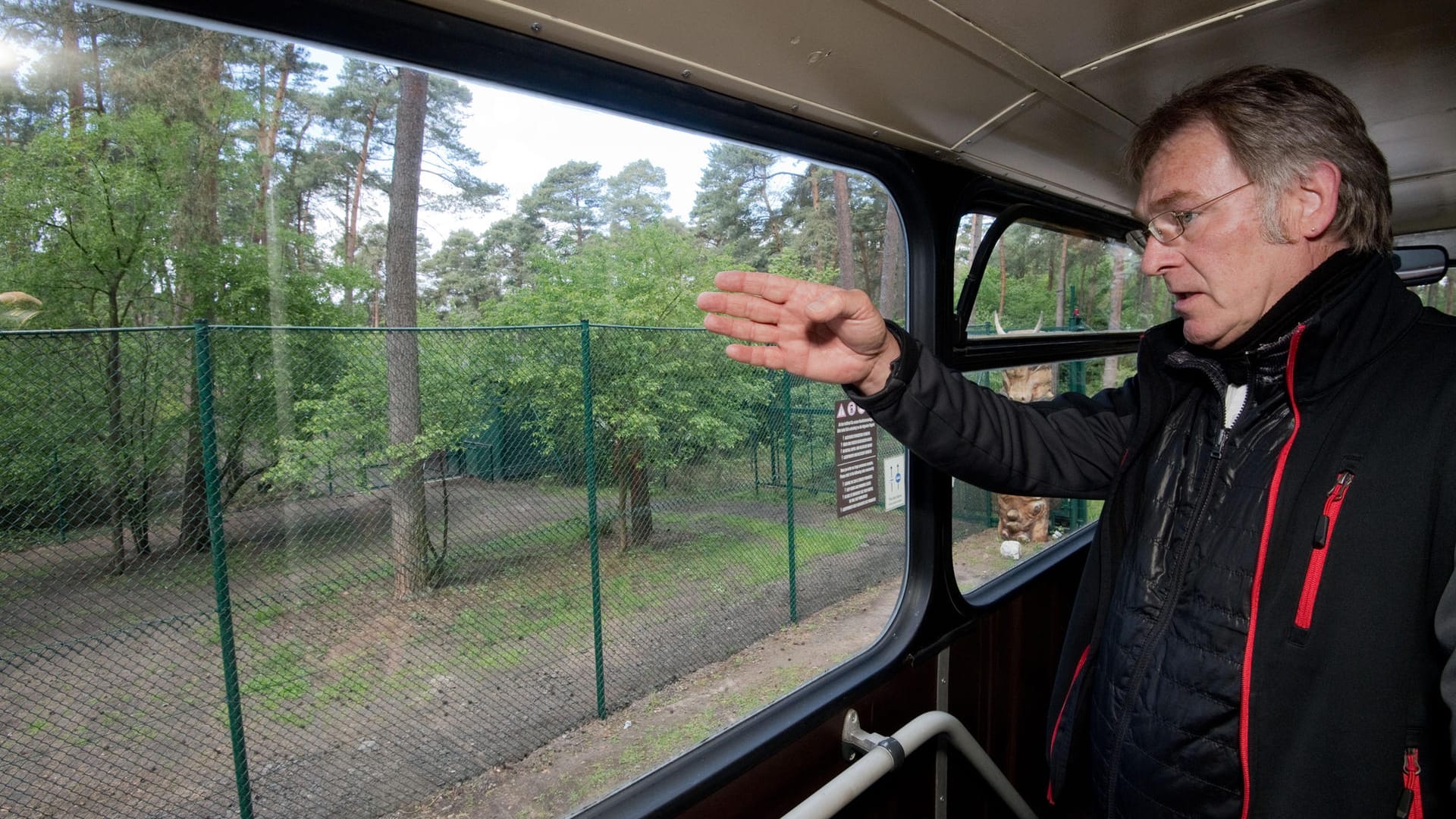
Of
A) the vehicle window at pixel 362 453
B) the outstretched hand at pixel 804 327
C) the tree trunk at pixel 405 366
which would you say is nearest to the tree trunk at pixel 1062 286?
the vehicle window at pixel 362 453

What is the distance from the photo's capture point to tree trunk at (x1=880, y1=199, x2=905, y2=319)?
6.75 feet

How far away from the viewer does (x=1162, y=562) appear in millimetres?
1302

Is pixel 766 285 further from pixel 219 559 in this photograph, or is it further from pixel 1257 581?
pixel 219 559

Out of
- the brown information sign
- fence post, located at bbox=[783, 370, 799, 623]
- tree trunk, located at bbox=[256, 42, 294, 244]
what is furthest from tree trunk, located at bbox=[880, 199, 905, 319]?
fence post, located at bbox=[783, 370, 799, 623]

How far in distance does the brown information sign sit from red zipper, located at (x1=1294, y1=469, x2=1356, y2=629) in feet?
4.32

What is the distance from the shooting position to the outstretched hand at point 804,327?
1209 millimetres

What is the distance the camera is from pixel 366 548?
2.81 meters

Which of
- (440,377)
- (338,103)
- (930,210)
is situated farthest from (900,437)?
(440,377)

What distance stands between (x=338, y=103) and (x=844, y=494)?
1996mm

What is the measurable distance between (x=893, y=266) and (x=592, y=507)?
2225mm

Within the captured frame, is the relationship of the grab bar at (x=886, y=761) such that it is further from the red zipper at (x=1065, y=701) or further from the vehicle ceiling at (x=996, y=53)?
the vehicle ceiling at (x=996, y=53)

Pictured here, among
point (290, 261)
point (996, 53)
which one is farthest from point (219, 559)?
point (996, 53)

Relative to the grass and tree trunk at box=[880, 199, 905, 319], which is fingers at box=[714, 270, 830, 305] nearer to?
tree trunk at box=[880, 199, 905, 319]

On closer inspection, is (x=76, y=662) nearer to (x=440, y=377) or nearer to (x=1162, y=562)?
(x=440, y=377)
